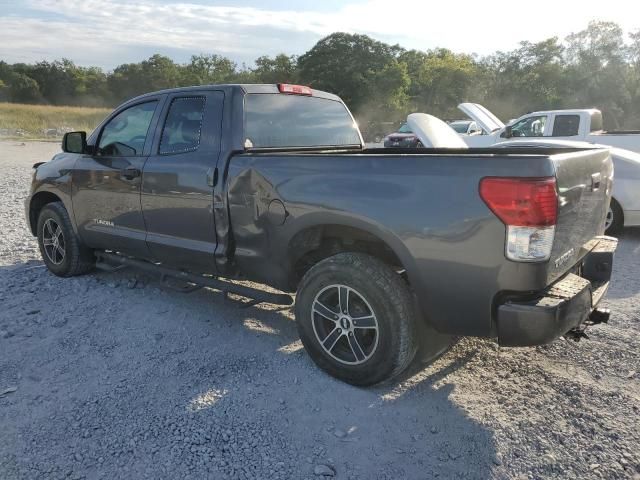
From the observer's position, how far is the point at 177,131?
14.0 feet

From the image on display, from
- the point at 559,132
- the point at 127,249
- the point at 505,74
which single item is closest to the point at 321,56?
the point at 505,74

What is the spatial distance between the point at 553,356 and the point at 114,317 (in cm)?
354

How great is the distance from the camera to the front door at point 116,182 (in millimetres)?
4496

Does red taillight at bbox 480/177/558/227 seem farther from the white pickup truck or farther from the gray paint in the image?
the white pickup truck

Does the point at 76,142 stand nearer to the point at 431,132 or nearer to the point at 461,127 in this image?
the point at 431,132

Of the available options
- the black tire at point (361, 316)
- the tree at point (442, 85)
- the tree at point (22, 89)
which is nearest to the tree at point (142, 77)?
the tree at point (22, 89)

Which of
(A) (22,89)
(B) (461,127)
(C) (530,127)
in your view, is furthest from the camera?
(A) (22,89)

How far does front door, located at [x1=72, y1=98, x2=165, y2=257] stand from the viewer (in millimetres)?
4496

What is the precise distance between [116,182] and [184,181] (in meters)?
1.00

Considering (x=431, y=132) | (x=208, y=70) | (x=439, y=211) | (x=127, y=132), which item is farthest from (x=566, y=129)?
(x=208, y=70)

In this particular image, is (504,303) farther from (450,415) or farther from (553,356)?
(553,356)

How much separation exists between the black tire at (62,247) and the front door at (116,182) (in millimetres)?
180

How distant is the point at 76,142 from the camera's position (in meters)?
5.07

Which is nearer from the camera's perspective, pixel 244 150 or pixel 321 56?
pixel 244 150
